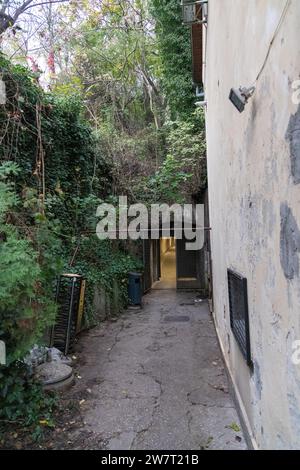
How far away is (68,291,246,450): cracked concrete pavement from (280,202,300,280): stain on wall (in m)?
2.31

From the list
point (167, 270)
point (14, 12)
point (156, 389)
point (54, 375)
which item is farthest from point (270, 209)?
point (167, 270)

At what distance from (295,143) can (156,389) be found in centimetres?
391

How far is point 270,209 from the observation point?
199 cm

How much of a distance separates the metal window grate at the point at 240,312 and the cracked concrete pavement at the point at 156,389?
98 centimetres

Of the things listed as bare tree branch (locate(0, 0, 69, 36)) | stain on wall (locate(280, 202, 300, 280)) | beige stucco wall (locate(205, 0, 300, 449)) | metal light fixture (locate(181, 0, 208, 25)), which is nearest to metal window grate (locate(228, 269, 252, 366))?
beige stucco wall (locate(205, 0, 300, 449))

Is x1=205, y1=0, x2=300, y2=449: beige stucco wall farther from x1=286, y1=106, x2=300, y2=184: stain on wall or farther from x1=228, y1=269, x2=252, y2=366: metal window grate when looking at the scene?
x1=228, y1=269, x2=252, y2=366: metal window grate

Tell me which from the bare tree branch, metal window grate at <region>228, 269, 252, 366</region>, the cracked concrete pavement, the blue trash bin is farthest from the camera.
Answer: the blue trash bin

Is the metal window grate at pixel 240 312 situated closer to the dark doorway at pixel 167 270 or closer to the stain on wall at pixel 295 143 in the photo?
the stain on wall at pixel 295 143

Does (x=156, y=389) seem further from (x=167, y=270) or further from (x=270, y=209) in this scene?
(x=167, y=270)

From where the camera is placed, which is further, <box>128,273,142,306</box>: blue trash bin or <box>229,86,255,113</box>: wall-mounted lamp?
<box>128,273,142,306</box>: blue trash bin

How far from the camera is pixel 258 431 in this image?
265cm

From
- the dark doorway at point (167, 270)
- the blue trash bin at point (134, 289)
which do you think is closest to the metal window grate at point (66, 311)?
the blue trash bin at point (134, 289)

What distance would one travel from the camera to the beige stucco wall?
5.21 ft
